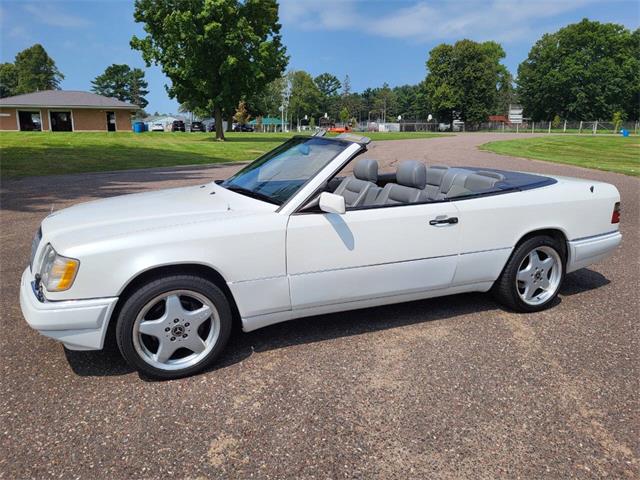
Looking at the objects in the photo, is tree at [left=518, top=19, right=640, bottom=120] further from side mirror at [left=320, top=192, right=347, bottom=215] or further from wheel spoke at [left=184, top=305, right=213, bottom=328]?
wheel spoke at [left=184, top=305, right=213, bottom=328]

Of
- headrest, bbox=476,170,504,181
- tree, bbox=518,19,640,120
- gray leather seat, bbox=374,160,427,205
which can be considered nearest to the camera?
gray leather seat, bbox=374,160,427,205

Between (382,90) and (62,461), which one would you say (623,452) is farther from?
(382,90)

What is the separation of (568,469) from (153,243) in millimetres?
2476

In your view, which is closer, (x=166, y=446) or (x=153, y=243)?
(x=166, y=446)

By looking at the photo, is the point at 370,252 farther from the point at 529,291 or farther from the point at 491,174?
the point at 491,174

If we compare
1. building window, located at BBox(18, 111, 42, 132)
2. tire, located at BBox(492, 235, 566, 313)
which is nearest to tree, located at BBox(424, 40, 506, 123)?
building window, located at BBox(18, 111, 42, 132)

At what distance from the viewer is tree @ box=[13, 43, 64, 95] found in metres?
98.6

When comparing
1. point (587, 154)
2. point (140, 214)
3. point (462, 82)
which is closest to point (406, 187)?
point (140, 214)

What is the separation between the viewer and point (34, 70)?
99438 mm

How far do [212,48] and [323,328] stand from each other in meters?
33.7

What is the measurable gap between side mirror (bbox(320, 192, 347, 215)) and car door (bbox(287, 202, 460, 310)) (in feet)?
0.39

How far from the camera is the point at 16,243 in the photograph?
6141 millimetres

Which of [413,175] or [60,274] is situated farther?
[413,175]

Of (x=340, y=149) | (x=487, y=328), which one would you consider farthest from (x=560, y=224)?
(x=340, y=149)
